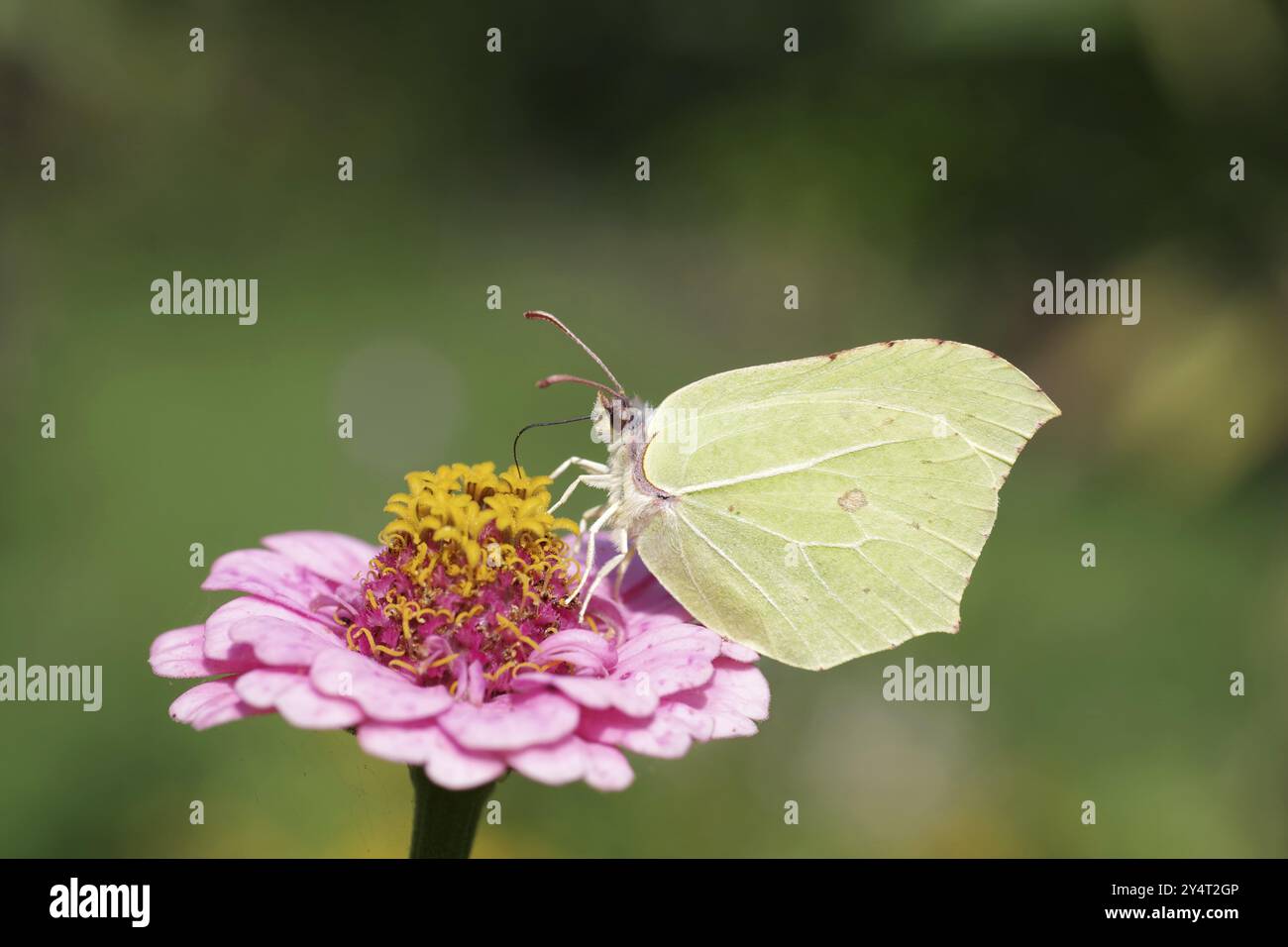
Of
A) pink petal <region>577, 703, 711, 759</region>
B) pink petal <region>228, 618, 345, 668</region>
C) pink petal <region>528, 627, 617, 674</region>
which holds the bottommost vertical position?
pink petal <region>577, 703, 711, 759</region>

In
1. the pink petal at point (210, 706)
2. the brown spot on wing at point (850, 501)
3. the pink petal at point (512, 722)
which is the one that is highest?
the brown spot on wing at point (850, 501)

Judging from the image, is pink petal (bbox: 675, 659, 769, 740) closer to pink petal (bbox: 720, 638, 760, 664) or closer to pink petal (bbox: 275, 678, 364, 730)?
pink petal (bbox: 720, 638, 760, 664)

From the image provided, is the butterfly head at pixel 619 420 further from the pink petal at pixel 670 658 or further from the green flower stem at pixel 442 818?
the green flower stem at pixel 442 818

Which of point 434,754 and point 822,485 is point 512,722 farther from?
point 822,485

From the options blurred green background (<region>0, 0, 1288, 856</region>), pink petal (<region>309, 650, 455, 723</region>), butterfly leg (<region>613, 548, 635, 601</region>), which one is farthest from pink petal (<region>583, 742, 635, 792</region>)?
blurred green background (<region>0, 0, 1288, 856</region>)

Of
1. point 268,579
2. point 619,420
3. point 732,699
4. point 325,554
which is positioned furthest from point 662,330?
point 732,699

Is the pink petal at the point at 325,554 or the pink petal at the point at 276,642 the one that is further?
the pink petal at the point at 325,554

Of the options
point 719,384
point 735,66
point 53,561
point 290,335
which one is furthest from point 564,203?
point 719,384

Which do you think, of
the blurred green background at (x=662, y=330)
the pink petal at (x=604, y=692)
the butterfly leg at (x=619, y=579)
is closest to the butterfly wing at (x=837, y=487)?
the butterfly leg at (x=619, y=579)
